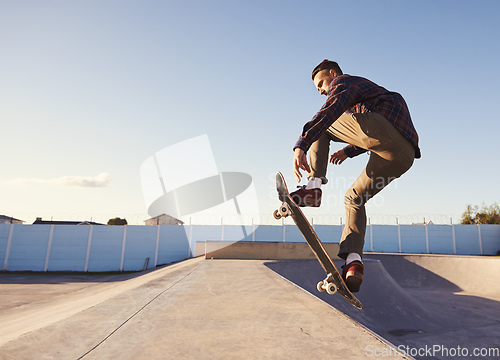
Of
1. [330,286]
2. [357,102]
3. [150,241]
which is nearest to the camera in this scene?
[357,102]

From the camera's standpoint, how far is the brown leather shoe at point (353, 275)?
2.16 m

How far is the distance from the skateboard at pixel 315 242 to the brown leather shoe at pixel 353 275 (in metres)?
0.04

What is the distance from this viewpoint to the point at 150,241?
781 inches

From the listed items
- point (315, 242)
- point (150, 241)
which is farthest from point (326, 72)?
point (150, 241)

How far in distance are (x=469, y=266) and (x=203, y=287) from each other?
13.2 meters

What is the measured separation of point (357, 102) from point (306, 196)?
0.78 m

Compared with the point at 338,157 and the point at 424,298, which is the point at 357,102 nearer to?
the point at 338,157

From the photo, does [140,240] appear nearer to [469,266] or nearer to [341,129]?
[469,266]

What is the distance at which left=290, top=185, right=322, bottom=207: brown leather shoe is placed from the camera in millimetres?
2260

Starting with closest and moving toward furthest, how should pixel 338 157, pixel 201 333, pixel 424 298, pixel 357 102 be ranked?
pixel 201 333
pixel 357 102
pixel 338 157
pixel 424 298

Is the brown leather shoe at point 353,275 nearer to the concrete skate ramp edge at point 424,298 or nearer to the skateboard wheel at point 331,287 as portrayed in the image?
the skateboard wheel at point 331,287

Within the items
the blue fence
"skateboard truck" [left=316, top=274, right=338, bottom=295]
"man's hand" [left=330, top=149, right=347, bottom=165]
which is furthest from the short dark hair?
the blue fence

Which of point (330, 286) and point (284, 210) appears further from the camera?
point (284, 210)

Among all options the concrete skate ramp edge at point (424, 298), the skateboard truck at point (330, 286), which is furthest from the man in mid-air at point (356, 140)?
the concrete skate ramp edge at point (424, 298)
